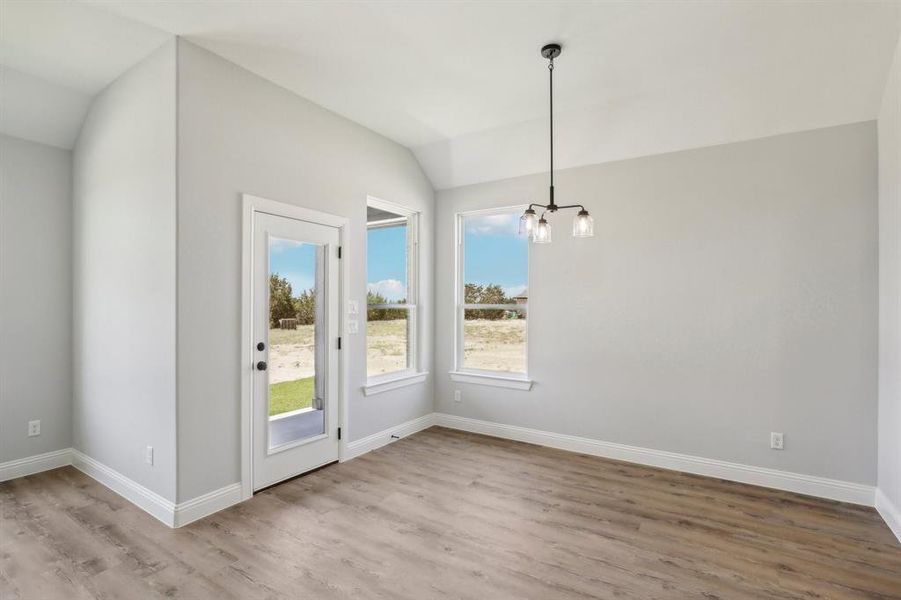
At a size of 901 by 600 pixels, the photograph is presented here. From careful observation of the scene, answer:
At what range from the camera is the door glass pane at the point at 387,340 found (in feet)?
14.4

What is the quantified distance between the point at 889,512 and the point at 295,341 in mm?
4247

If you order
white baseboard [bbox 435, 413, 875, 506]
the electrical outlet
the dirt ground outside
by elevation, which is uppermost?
the dirt ground outside

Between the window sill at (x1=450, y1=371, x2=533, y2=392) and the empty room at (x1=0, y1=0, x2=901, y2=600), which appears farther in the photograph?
the window sill at (x1=450, y1=371, x2=533, y2=392)

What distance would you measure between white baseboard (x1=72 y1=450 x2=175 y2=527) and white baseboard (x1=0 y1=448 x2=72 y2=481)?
0.07 m

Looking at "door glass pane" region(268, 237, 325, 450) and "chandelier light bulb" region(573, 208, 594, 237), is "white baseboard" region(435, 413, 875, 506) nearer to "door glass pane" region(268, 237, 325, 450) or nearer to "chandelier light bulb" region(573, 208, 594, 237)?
"door glass pane" region(268, 237, 325, 450)

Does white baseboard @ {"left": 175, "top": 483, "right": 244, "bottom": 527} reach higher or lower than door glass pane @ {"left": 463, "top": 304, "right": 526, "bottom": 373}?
lower

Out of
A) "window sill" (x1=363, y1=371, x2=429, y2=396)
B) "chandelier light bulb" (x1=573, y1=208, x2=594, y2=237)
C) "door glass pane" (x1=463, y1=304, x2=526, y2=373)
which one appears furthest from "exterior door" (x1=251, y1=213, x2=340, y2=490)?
"chandelier light bulb" (x1=573, y1=208, x2=594, y2=237)

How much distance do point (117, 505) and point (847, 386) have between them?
17.1ft

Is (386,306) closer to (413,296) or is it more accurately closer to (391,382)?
(413,296)

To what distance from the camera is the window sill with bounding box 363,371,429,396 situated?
423 centimetres

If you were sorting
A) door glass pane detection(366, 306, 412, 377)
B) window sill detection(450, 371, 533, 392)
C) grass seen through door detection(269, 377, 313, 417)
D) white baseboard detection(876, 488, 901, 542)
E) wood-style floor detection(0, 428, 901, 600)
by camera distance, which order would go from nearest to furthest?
wood-style floor detection(0, 428, 901, 600) → white baseboard detection(876, 488, 901, 542) → grass seen through door detection(269, 377, 313, 417) → door glass pane detection(366, 306, 412, 377) → window sill detection(450, 371, 533, 392)

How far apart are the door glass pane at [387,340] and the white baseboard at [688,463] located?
95 centimetres

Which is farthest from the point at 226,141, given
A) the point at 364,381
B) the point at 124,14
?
the point at 364,381

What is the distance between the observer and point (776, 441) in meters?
3.39
